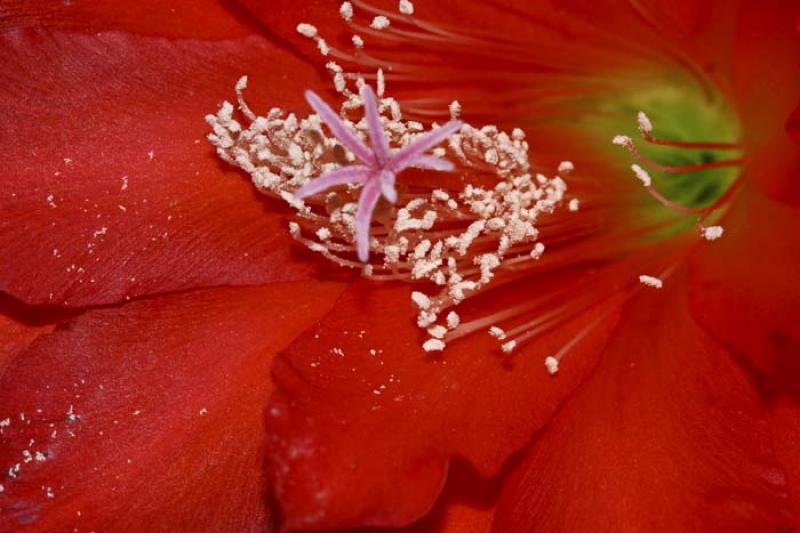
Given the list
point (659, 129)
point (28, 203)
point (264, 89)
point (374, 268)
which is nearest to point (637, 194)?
point (659, 129)

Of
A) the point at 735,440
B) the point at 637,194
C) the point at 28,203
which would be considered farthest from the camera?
the point at 637,194

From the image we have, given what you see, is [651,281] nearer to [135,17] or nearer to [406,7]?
[406,7]

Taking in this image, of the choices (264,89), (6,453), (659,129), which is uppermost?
(264,89)

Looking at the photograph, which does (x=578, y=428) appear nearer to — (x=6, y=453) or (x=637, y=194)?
(x=637, y=194)

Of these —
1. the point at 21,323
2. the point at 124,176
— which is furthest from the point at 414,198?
the point at 21,323

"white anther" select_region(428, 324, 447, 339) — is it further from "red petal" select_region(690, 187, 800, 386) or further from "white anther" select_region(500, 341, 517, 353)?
"red petal" select_region(690, 187, 800, 386)

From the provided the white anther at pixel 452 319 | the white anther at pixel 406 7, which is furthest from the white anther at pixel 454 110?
the white anther at pixel 452 319
